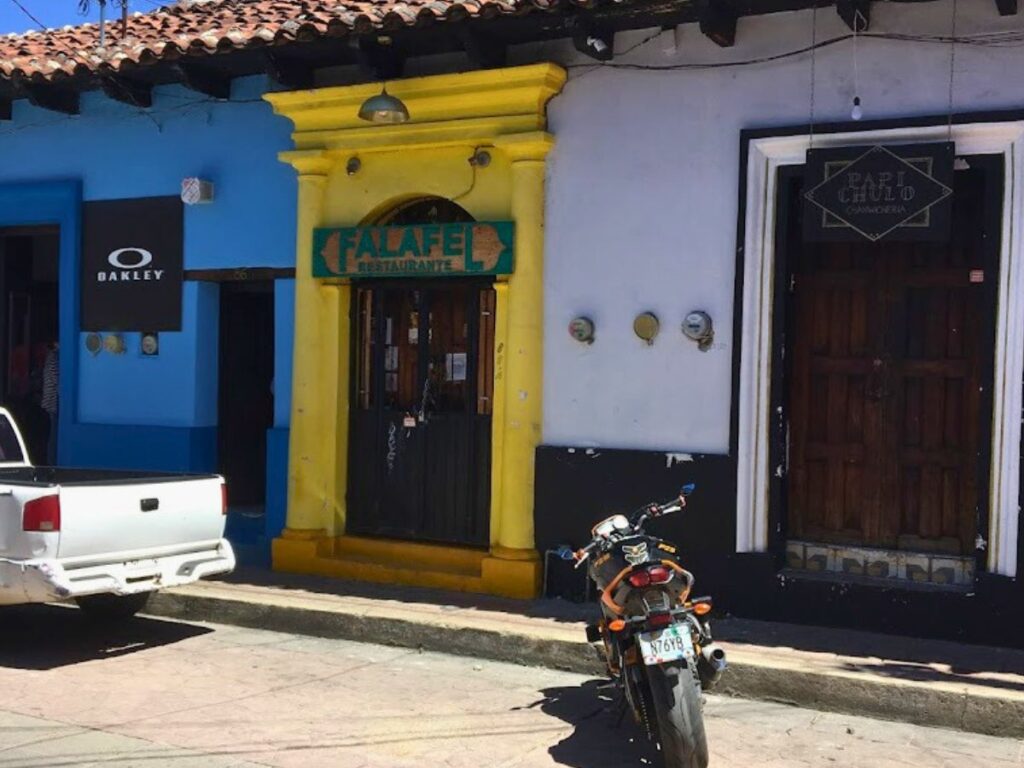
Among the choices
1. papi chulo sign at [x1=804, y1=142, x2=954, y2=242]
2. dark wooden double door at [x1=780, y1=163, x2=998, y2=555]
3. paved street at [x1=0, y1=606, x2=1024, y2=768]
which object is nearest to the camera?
paved street at [x1=0, y1=606, x2=1024, y2=768]

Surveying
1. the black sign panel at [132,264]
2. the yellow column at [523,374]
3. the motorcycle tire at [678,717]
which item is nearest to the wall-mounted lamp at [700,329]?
the yellow column at [523,374]

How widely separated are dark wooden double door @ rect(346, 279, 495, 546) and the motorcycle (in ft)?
10.7

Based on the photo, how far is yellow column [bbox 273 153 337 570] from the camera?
9.32m

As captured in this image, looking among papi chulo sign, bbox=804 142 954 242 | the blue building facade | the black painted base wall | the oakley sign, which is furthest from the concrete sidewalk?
the oakley sign

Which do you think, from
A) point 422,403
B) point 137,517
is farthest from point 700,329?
point 137,517

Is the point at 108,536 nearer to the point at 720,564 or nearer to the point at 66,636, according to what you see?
the point at 66,636

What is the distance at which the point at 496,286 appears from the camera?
28.3 ft

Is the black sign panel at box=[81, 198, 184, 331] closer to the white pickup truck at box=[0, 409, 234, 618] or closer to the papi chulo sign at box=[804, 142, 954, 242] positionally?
the white pickup truck at box=[0, 409, 234, 618]

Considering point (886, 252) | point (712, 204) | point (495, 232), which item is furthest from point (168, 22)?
point (886, 252)

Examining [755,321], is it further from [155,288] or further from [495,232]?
[155,288]

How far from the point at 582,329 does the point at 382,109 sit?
2170 millimetres

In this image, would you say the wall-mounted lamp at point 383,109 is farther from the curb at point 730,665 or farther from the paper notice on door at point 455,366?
the curb at point 730,665

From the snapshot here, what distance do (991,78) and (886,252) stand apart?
125 centimetres

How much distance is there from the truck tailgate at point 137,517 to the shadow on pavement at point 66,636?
0.74 metres
